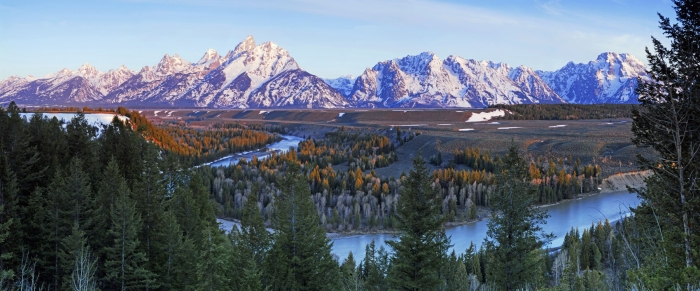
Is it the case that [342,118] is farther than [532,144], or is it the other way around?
[342,118]

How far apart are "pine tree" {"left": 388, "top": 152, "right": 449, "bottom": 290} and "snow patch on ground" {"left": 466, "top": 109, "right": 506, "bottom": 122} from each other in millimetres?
134603

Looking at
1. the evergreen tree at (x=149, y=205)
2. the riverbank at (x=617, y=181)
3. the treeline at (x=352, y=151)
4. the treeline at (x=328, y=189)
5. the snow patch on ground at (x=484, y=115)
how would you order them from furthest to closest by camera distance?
the snow patch on ground at (x=484, y=115) → the treeline at (x=352, y=151) → the riverbank at (x=617, y=181) → the treeline at (x=328, y=189) → the evergreen tree at (x=149, y=205)

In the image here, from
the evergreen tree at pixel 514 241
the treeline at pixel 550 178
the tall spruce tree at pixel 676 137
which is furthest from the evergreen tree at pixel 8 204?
the treeline at pixel 550 178

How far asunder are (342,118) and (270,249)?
509 feet

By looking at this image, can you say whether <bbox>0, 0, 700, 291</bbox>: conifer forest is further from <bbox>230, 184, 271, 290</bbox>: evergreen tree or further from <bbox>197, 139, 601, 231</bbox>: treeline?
<bbox>197, 139, 601, 231</bbox>: treeline

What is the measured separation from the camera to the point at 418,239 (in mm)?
17016

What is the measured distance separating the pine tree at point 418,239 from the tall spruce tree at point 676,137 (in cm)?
625

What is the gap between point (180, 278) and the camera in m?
21.5

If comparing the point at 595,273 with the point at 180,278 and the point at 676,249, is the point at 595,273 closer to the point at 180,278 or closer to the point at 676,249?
the point at 676,249

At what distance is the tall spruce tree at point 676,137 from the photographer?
945cm

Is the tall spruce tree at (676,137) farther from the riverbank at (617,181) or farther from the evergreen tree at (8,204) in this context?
the riverbank at (617,181)

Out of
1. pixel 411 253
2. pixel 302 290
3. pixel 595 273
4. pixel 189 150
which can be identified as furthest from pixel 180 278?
pixel 189 150

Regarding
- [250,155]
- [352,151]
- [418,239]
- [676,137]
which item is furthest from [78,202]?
[250,155]

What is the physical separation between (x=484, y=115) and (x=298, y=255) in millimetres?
140929
